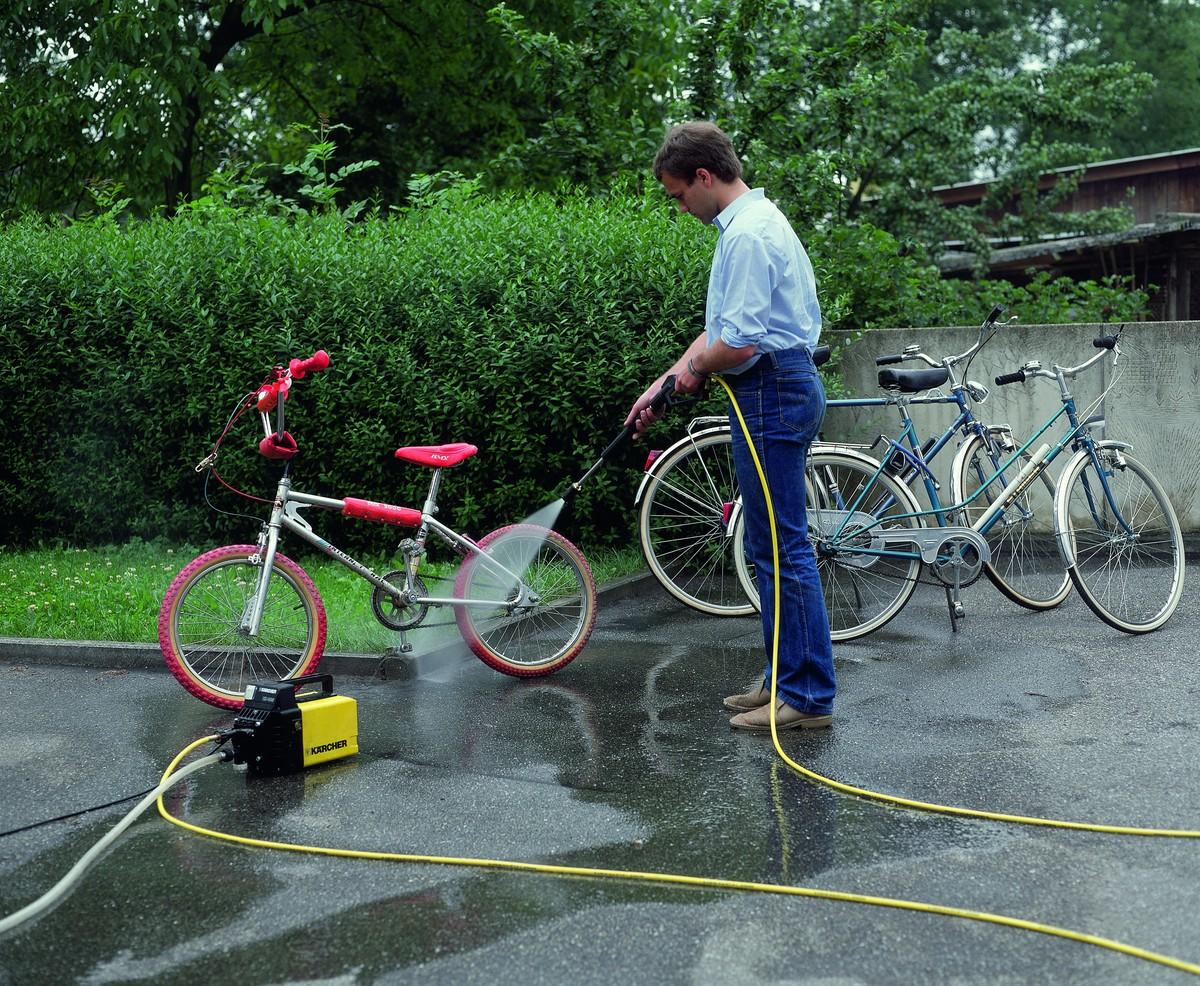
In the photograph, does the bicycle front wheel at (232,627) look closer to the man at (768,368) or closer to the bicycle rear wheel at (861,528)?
the man at (768,368)

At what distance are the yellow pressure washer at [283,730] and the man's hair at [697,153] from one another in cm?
232

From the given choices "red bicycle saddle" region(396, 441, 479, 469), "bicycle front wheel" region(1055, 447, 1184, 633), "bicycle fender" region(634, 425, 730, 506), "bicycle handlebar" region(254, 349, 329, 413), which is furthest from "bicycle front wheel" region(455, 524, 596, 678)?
"bicycle front wheel" region(1055, 447, 1184, 633)

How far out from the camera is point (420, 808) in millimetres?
4500

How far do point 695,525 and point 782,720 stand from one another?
8.21ft

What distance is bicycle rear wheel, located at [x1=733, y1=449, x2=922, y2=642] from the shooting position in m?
6.87

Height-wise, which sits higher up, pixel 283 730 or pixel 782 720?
pixel 283 730

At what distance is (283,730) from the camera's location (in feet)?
16.1

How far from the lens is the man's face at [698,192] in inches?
205

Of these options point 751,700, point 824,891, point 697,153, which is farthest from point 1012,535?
point 824,891

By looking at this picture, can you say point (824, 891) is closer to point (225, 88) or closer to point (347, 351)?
point (347, 351)

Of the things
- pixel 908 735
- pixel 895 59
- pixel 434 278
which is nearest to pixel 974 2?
pixel 895 59

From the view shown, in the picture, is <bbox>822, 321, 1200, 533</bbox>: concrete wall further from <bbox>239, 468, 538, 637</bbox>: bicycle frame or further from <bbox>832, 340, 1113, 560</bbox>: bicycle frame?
<bbox>239, 468, 538, 637</bbox>: bicycle frame

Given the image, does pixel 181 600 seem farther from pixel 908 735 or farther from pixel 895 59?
pixel 895 59

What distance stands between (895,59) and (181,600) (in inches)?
394
